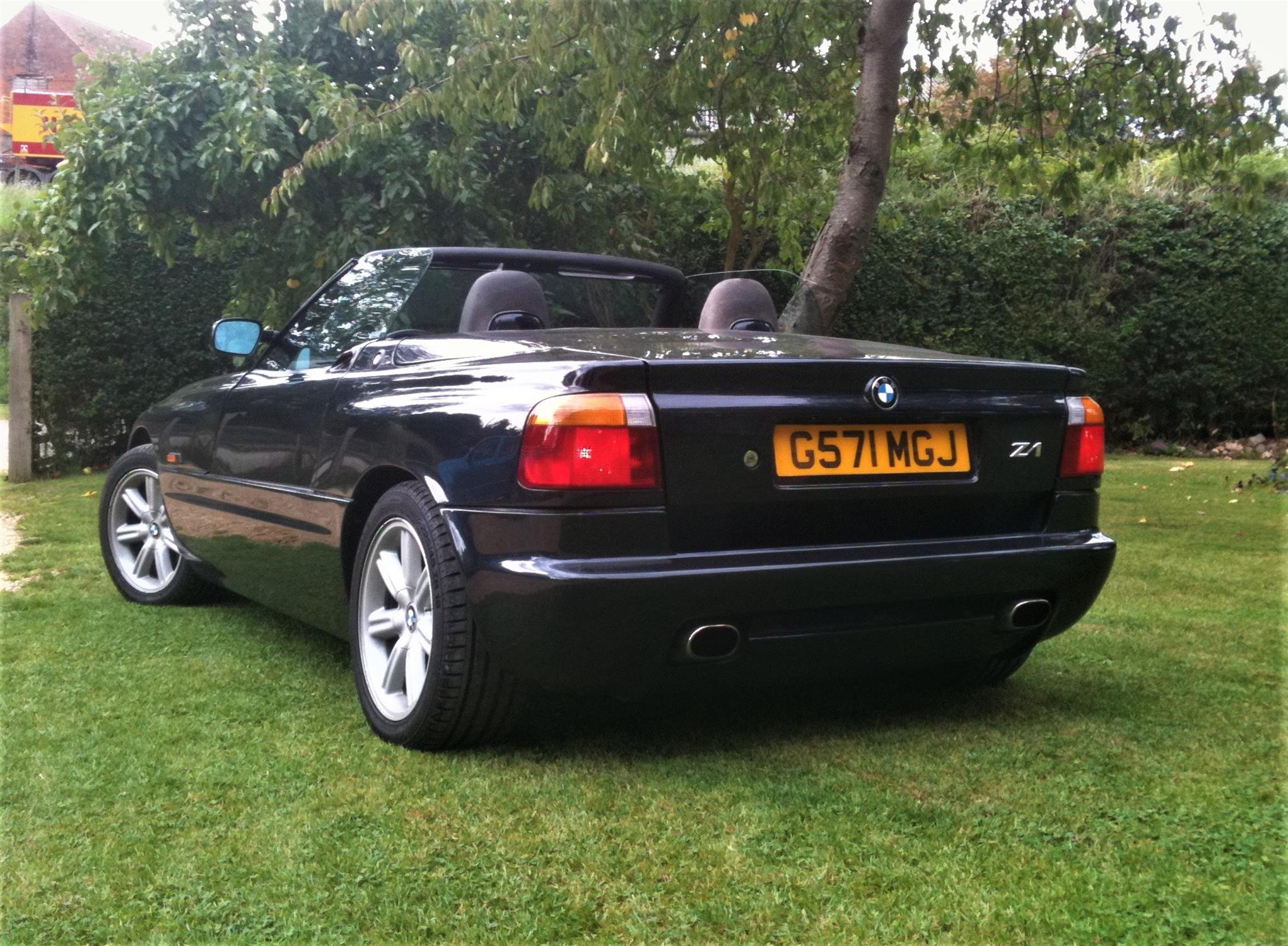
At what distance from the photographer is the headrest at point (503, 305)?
12.2 feet

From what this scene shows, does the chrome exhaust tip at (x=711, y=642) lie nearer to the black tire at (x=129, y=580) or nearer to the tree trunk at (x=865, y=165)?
the black tire at (x=129, y=580)

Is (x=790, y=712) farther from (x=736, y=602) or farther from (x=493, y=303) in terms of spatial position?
(x=493, y=303)

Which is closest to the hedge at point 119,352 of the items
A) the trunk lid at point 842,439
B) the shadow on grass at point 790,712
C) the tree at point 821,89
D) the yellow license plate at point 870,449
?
the tree at point 821,89

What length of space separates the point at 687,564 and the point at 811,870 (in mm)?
724

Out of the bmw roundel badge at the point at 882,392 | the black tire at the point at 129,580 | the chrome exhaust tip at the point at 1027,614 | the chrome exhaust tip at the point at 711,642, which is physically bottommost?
the black tire at the point at 129,580

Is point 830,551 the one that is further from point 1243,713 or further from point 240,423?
point 240,423

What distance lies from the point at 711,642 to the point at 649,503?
13.7 inches

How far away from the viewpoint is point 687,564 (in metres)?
2.85

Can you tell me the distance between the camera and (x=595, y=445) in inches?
110

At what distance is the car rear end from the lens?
2.81 m

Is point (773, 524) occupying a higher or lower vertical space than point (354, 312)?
lower

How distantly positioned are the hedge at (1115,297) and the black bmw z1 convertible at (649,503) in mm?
9364

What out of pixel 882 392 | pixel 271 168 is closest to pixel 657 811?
pixel 882 392

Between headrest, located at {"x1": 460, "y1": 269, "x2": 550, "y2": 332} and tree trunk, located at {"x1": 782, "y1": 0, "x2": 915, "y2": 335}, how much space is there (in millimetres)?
3149
